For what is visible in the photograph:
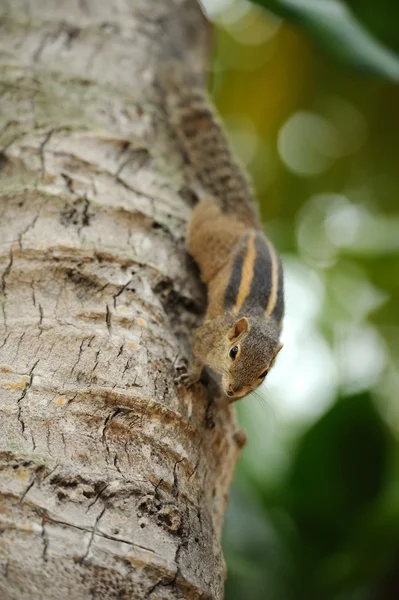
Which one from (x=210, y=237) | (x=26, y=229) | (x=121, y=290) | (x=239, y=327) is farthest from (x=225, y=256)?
(x=26, y=229)

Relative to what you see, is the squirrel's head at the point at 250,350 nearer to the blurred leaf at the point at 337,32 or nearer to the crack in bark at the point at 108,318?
the crack in bark at the point at 108,318

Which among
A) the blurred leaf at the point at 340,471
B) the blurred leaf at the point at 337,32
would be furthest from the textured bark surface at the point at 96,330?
the blurred leaf at the point at 340,471

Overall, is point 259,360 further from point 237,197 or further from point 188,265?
point 237,197

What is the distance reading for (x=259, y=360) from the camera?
10.8 feet

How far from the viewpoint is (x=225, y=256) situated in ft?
11.6

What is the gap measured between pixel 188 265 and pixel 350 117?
3049mm

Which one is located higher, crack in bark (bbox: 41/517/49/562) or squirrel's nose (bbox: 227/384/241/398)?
crack in bark (bbox: 41/517/49/562)

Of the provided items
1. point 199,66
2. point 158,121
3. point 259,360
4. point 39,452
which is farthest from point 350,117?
point 39,452

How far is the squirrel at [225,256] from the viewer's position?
125 inches

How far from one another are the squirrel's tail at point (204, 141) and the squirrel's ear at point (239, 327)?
2.57ft

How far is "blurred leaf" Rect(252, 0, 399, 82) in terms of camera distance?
304cm

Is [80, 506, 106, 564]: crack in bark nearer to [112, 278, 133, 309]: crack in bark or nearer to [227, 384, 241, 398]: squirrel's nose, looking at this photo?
[112, 278, 133, 309]: crack in bark

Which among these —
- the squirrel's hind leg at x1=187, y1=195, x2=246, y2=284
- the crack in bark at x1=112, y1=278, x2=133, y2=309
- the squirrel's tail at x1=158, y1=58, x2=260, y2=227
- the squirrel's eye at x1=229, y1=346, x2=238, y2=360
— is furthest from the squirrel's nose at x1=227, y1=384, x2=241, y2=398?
the squirrel's tail at x1=158, y1=58, x2=260, y2=227

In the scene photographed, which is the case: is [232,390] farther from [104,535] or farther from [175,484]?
[104,535]
